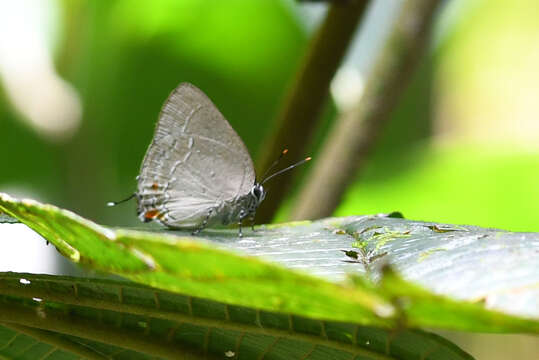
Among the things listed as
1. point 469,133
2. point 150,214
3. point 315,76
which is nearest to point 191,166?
point 150,214

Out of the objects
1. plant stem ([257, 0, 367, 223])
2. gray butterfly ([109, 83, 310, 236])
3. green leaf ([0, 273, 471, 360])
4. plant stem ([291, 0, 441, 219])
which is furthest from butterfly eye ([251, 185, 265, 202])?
green leaf ([0, 273, 471, 360])

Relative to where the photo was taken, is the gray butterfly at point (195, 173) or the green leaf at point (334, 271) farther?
the gray butterfly at point (195, 173)

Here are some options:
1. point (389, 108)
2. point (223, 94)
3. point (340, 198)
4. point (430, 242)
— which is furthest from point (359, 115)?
point (430, 242)

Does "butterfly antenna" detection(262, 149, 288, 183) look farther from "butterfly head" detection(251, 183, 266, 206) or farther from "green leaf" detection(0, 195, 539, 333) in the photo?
"green leaf" detection(0, 195, 539, 333)

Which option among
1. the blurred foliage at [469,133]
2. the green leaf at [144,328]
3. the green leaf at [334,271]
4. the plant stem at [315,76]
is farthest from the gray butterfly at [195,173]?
the green leaf at [334,271]

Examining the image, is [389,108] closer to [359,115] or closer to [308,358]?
[359,115]

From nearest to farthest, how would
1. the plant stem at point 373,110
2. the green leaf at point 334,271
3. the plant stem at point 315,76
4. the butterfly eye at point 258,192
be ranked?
1. the green leaf at point 334,271
2. the plant stem at point 315,76
3. the butterfly eye at point 258,192
4. the plant stem at point 373,110

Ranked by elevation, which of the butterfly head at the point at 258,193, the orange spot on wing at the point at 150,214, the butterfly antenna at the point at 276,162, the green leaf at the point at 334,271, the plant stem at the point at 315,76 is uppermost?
the plant stem at the point at 315,76

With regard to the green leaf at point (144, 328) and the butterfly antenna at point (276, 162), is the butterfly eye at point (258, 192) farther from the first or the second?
the green leaf at point (144, 328)
